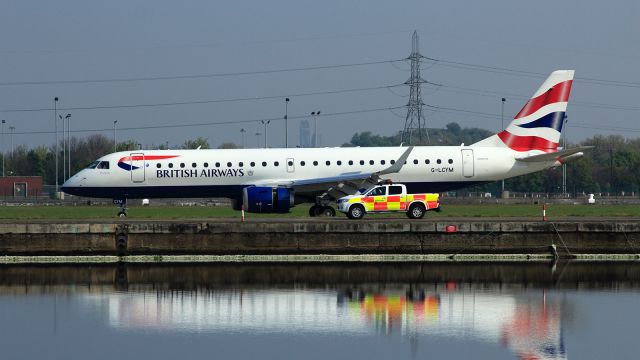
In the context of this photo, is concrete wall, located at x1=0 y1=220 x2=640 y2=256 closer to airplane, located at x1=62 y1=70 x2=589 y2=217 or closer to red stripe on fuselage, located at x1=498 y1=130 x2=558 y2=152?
airplane, located at x1=62 y1=70 x2=589 y2=217

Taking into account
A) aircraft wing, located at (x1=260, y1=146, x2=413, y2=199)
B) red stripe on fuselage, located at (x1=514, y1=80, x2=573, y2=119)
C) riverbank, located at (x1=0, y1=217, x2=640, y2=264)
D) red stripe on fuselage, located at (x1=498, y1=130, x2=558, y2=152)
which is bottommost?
riverbank, located at (x1=0, y1=217, x2=640, y2=264)

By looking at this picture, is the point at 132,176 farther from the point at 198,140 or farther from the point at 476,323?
the point at 198,140

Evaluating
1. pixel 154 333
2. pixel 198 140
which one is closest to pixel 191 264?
pixel 154 333

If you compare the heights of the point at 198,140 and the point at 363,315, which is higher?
the point at 198,140

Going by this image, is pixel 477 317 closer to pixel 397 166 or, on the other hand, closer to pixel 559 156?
pixel 397 166

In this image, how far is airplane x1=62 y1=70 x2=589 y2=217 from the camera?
5862cm

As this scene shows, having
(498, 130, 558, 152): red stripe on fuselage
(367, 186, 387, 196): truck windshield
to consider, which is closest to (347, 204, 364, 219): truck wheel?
(367, 186, 387, 196): truck windshield

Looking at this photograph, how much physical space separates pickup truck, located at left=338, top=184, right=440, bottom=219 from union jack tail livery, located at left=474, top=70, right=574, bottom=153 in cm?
974

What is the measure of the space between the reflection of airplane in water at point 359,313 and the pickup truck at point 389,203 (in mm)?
14262

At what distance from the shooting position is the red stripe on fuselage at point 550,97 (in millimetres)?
61188

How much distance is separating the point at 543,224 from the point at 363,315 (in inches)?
582

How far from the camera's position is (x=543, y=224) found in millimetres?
46125

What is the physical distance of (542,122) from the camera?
200ft

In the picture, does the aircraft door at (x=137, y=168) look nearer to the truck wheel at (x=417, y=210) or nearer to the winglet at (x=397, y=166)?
the winglet at (x=397, y=166)
